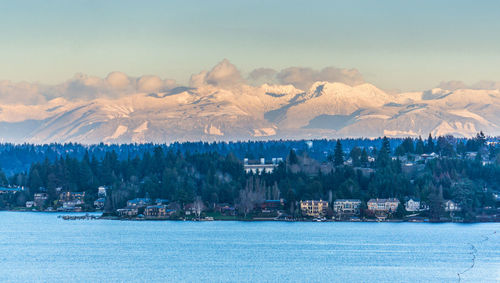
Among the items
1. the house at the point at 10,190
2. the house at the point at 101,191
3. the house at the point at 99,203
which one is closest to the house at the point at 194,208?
the house at the point at 99,203

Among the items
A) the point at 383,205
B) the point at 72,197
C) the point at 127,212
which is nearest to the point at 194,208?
the point at 127,212

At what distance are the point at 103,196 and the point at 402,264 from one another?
63.7 meters

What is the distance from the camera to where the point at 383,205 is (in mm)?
96000

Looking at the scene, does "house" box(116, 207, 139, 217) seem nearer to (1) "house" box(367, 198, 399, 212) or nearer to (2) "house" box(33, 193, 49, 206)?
(2) "house" box(33, 193, 49, 206)

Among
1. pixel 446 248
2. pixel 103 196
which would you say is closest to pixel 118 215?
pixel 103 196

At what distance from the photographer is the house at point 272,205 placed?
9906cm

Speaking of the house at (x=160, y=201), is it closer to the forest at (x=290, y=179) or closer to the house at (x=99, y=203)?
the forest at (x=290, y=179)

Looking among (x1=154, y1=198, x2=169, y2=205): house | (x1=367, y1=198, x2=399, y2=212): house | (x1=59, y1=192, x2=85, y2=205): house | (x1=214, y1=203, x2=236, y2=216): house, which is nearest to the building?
(x1=367, y1=198, x2=399, y2=212): house

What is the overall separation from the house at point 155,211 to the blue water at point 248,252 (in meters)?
8.58

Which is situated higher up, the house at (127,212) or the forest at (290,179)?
the forest at (290,179)

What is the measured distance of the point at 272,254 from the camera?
6525 centimetres

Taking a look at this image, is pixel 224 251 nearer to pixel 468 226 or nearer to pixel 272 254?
pixel 272 254

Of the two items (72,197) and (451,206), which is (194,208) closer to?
(72,197)

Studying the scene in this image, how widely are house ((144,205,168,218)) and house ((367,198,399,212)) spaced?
20.8 metres
